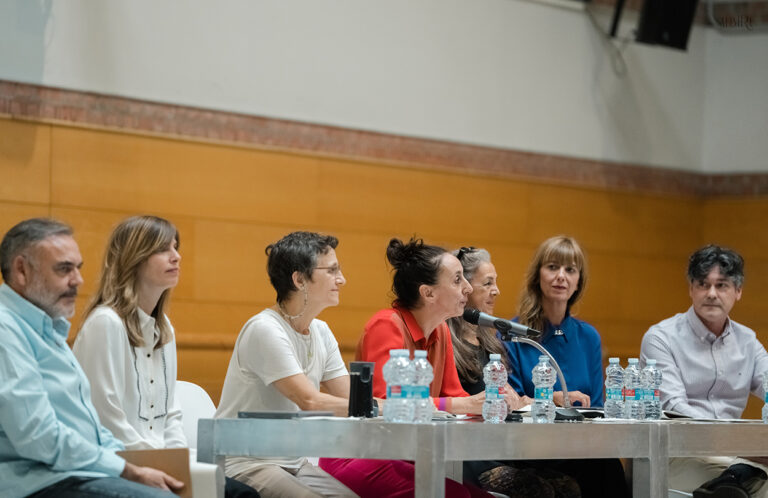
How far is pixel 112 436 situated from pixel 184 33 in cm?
339

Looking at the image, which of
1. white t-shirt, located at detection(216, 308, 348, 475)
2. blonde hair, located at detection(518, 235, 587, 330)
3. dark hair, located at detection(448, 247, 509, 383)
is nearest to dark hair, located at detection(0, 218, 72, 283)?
white t-shirt, located at detection(216, 308, 348, 475)

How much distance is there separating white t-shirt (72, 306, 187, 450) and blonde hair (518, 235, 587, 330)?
176cm

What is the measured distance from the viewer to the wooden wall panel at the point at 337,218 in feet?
18.4

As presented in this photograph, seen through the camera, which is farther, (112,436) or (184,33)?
(184,33)

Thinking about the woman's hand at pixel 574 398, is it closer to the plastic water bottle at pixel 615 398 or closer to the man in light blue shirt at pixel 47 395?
the plastic water bottle at pixel 615 398

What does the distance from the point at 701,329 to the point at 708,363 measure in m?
0.15

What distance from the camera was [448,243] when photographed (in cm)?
688

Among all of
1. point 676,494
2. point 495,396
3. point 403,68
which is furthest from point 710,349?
point 403,68

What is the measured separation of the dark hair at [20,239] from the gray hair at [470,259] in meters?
2.14

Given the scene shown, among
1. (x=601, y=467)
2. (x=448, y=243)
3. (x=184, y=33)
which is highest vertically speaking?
(x=184, y=33)

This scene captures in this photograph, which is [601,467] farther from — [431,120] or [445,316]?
[431,120]

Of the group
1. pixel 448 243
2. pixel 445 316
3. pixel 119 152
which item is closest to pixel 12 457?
pixel 445 316

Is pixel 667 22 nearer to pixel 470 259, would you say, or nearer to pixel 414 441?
pixel 470 259

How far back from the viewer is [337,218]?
650cm
